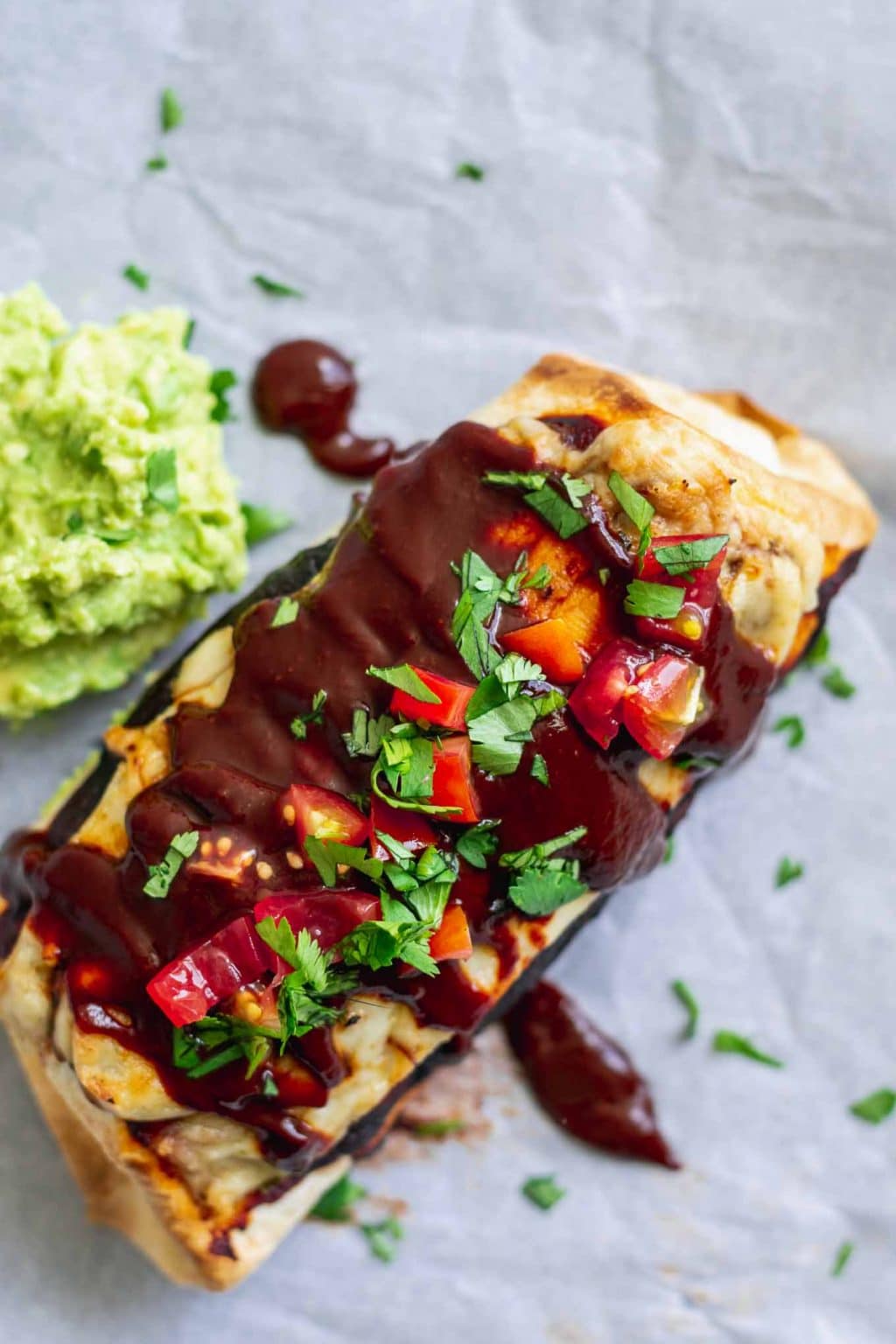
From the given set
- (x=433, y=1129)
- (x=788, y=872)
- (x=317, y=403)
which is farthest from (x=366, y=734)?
(x=788, y=872)

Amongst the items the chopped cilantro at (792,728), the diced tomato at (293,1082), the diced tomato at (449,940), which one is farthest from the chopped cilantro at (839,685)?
the diced tomato at (293,1082)

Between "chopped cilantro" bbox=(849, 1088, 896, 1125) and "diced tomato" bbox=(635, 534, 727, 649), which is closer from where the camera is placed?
"diced tomato" bbox=(635, 534, 727, 649)

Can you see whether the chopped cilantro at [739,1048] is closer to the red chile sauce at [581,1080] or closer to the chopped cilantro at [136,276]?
the red chile sauce at [581,1080]

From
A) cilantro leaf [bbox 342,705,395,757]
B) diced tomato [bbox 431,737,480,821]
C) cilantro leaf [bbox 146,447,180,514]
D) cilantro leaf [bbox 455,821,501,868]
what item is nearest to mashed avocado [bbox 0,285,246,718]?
→ cilantro leaf [bbox 146,447,180,514]

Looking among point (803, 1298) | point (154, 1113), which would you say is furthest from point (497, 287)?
point (803, 1298)

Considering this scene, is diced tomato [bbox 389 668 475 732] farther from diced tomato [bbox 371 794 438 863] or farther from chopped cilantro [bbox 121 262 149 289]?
chopped cilantro [bbox 121 262 149 289]

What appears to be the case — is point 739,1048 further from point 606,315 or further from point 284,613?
point 606,315

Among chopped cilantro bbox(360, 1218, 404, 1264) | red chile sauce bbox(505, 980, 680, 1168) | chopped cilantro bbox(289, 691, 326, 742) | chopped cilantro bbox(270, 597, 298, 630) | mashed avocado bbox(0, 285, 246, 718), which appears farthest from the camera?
red chile sauce bbox(505, 980, 680, 1168)
